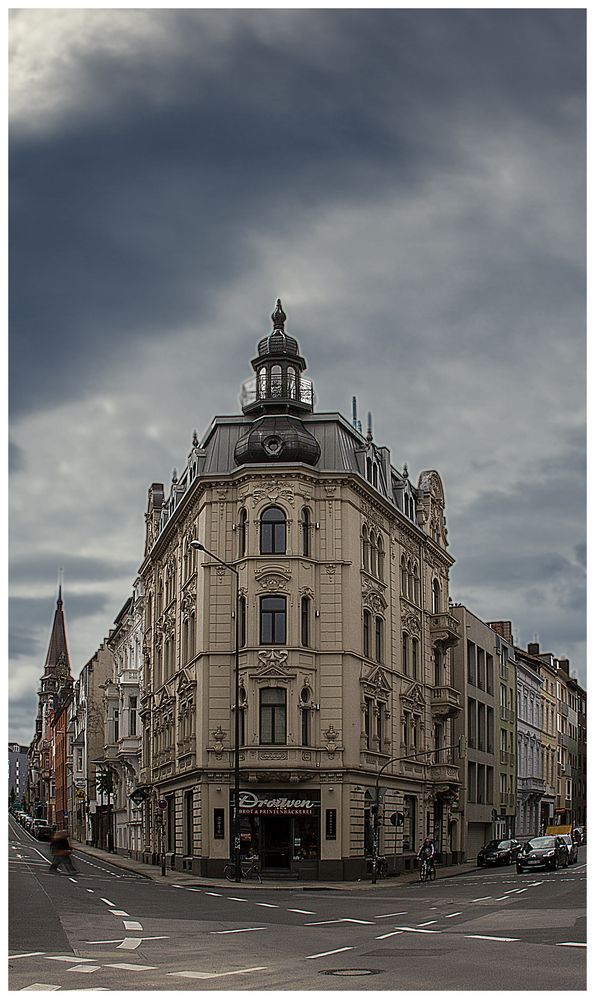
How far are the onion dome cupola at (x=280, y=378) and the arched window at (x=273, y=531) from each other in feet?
20.3

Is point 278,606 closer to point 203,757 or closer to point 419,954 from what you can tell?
point 203,757

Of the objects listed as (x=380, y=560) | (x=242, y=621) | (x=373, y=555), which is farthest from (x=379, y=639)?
(x=242, y=621)

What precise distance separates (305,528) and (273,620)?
4345mm

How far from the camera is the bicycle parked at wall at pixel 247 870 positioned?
152 feet

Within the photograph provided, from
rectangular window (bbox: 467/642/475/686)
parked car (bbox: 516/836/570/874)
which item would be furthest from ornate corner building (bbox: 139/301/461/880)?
rectangular window (bbox: 467/642/475/686)

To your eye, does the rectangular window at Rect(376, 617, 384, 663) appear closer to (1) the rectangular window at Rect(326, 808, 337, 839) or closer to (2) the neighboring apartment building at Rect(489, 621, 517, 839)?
(1) the rectangular window at Rect(326, 808, 337, 839)

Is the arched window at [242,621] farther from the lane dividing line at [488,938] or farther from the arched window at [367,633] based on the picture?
the lane dividing line at [488,938]

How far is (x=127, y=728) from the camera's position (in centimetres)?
7250

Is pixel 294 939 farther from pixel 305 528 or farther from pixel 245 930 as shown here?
pixel 305 528

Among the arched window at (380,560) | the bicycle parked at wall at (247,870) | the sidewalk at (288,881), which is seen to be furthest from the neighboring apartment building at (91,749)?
the bicycle parked at wall at (247,870)

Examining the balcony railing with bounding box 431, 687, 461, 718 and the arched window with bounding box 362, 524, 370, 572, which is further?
the balcony railing with bounding box 431, 687, 461, 718

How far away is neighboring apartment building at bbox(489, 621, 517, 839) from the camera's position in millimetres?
83188

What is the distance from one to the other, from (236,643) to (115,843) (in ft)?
135

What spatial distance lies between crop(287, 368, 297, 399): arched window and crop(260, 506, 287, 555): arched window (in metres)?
7.08
